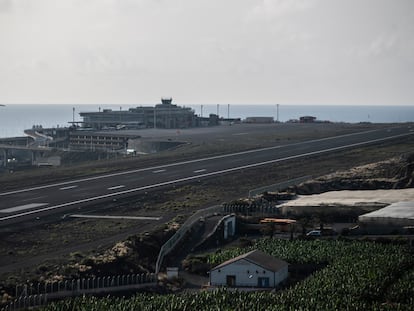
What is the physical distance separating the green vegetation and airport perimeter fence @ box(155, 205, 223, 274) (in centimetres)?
324

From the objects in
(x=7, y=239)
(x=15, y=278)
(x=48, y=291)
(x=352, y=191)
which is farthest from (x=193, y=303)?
(x=352, y=191)

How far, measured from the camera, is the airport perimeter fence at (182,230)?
2067 inches

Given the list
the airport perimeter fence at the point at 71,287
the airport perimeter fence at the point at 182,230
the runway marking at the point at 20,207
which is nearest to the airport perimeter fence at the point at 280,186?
the airport perimeter fence at the point at 182,230

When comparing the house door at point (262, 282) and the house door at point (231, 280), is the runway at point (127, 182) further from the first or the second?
the house door at point (262, 282)

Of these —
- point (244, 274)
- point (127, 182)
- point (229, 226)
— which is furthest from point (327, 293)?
point (127, 182)

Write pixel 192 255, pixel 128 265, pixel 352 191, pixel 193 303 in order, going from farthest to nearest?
pixel 352 191 → pixel 192 255 → pixel 128 265 → pixel 193 303

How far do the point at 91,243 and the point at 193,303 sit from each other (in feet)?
55.7

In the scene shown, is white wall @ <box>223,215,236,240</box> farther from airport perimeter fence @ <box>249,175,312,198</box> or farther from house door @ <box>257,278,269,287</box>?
house door @ <box>257,278,269,287</box>

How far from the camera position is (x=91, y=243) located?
5431 cm

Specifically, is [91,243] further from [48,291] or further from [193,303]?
[193,303]

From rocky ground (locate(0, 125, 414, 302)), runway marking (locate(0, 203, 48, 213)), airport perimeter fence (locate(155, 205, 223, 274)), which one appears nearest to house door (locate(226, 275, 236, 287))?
airport perimeter fence (locate(155, 205, 223, 274))

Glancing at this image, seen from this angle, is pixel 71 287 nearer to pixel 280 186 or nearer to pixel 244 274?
pixel 244 274

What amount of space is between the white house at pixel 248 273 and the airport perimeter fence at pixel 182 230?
4.77 metres

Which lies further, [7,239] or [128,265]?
[7,239]
